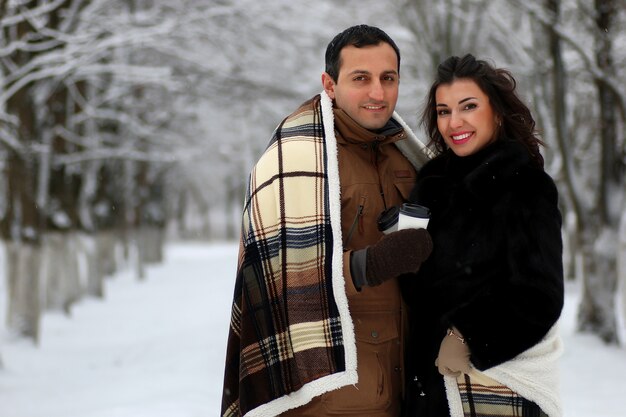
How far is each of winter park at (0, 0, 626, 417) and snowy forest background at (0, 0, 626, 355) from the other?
1.6 inches

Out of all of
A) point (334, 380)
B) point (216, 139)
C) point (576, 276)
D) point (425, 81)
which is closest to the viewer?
point (334, 380)

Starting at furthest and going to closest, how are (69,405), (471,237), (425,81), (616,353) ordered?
1. (425,81)
2. (616,353)
3. (69,405)
4. (471,237)

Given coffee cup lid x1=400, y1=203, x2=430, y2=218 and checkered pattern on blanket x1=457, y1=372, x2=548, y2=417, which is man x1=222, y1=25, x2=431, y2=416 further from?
checkered pattern on blanket x1=457, y1=372, x2=548, y2=417

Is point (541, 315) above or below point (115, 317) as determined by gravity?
above

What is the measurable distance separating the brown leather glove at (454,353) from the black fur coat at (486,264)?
1.4 inches

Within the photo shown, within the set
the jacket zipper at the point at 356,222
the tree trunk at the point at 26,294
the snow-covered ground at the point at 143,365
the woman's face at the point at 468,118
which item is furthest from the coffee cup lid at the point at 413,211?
the tree trunk at the point at 26,294

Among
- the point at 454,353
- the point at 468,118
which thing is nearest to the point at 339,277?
the point at 454,353

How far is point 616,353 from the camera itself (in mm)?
9164

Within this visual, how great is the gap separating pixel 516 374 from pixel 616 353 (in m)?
7.38

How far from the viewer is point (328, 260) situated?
8.18ft

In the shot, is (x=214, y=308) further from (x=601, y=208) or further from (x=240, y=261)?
(x=240, y=261)

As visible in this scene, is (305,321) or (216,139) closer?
(305,321)

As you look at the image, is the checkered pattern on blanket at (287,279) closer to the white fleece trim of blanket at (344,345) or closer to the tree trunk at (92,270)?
the white fleece trim of blanket at (344,345)

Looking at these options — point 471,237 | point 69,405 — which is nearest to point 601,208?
point 69,405
